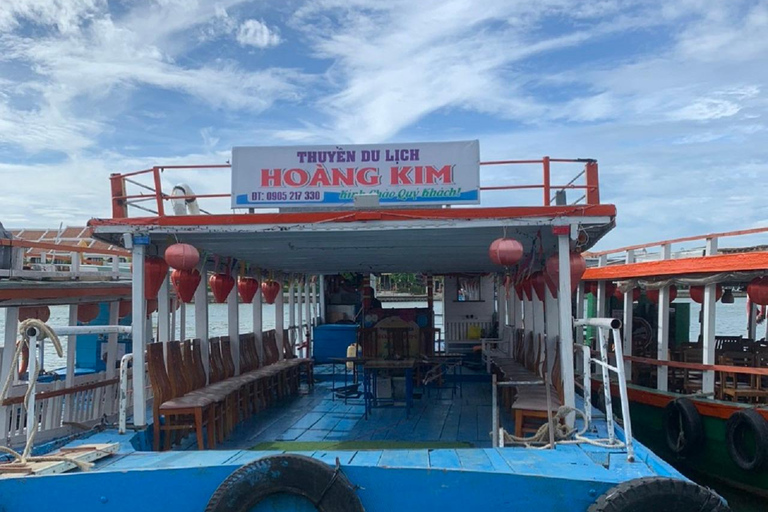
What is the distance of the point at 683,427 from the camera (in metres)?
9.31

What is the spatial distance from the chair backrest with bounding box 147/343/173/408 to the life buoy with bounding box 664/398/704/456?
7.12m

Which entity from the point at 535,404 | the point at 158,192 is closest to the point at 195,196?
the point at 158,192

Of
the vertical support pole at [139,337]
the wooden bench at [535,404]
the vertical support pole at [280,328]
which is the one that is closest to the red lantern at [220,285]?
the vertical support pole at [139,337]

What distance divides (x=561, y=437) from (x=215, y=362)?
16.3ft

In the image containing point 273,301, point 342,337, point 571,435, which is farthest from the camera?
point 342,337

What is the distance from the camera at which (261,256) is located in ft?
30.1

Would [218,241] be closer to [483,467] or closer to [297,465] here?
[297,465]

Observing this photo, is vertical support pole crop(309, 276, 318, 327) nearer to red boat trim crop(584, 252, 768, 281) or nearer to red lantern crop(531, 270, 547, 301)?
red boat trim crop(584, 252, 768, 281)

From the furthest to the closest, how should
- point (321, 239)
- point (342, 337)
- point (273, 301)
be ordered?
point (342, 337)
point (273, 301)
point (321, 239)

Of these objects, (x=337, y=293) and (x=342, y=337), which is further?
(x=337, y=293)

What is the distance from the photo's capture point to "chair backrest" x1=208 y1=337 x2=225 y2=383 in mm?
8435

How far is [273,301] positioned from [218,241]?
15.7 feet

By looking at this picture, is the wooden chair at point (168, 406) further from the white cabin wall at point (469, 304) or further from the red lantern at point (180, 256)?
the white cabin wall at point (469, 304)

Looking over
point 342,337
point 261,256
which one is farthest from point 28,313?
point 342,337
